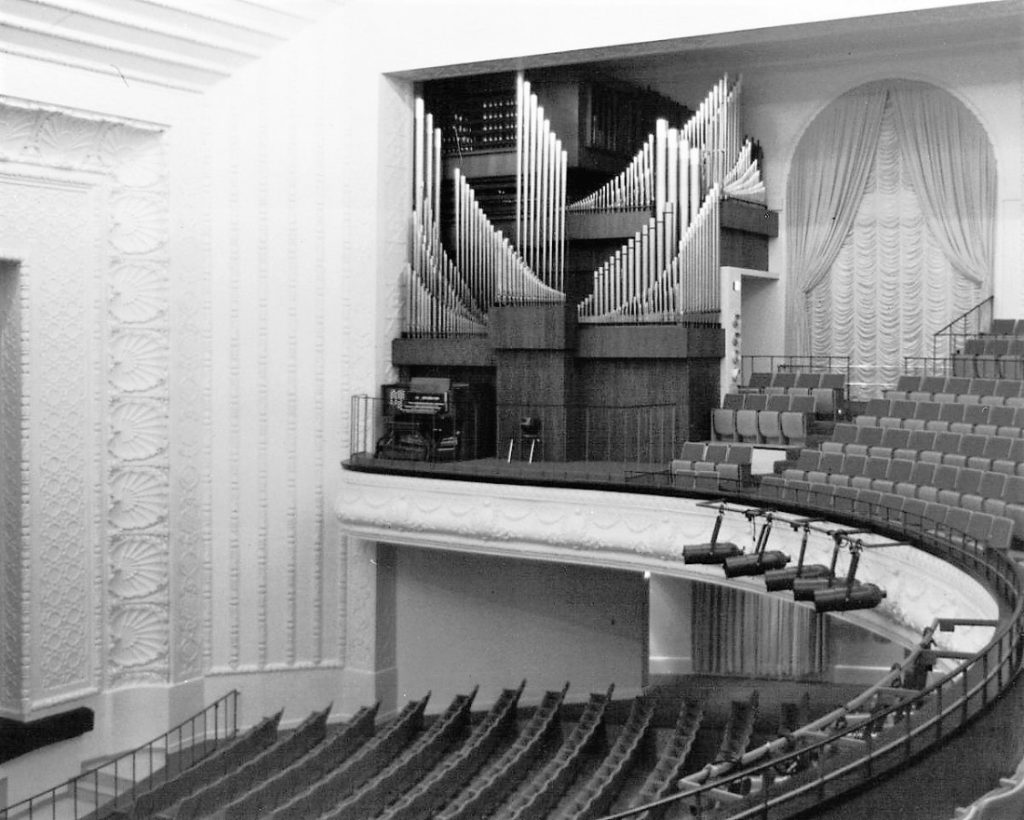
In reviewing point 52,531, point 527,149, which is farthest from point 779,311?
point 52,531

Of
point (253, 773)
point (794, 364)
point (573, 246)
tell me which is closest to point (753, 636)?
point (794, 364)

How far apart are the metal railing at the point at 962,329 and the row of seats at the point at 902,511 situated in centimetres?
266

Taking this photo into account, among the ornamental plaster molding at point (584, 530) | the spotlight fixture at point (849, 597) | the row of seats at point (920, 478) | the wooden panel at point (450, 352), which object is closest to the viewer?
the spotlight fixture at point (849, 597)

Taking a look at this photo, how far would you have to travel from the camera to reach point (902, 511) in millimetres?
7848

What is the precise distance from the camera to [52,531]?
35.5 feet

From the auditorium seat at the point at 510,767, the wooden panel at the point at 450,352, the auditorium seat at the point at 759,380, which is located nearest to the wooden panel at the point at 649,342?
the auditorium seat at the point at 759,380

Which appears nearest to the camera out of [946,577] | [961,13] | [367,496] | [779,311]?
[946,577]

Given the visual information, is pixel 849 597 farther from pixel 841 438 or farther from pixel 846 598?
pixel 841 438

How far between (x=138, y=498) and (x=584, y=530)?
12.1ft

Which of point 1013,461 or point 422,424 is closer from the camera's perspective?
point 1013,461

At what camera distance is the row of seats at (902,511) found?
7367 millimetres

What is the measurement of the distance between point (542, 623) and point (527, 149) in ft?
14.5

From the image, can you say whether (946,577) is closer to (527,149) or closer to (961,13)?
(961,13)

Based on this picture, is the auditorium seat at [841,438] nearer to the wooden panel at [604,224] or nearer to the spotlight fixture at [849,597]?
the spotlight fixture at [849,597]
